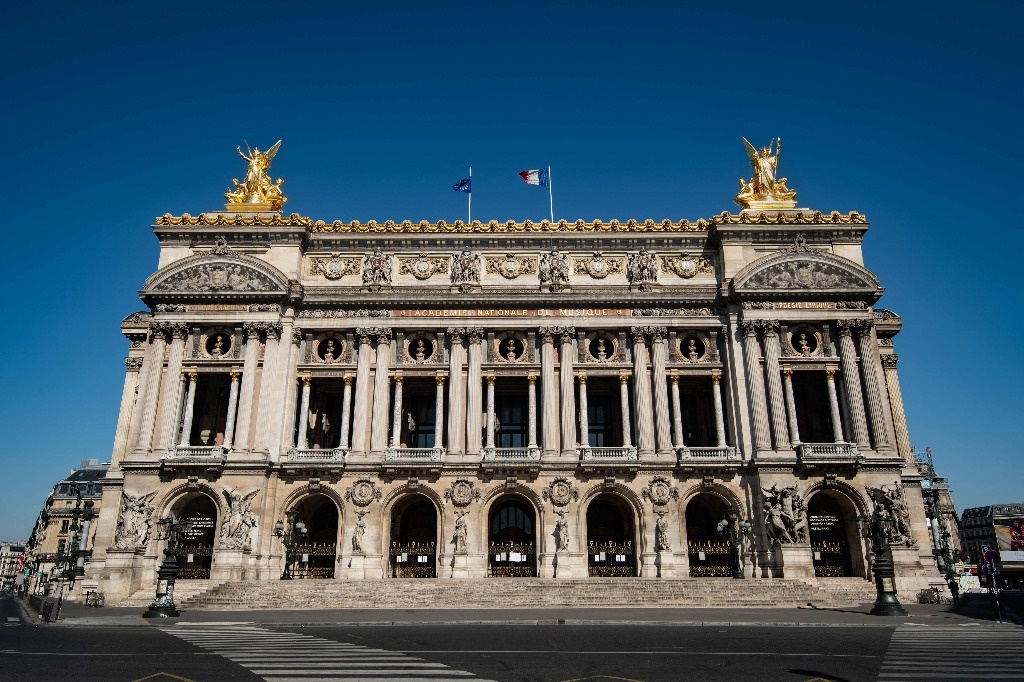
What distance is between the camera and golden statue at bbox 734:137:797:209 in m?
48.7

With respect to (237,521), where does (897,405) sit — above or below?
above

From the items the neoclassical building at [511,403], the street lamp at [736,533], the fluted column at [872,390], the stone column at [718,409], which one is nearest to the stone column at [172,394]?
the neoclassical building at [511,403]

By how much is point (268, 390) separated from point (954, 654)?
36.0 m

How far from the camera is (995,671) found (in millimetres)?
14539

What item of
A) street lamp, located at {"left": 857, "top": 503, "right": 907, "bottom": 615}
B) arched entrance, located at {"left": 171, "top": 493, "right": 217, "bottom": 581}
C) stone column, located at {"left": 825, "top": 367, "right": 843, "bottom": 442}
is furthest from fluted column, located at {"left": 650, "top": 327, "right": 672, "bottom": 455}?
arched entrance, located at {"left": 171, "top": 493, "right": 217, "bottom": 581}

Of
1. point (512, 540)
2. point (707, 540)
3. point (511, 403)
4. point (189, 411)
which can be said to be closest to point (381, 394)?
point (511, 403)

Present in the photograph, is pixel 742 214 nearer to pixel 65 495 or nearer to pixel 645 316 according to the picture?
pixel 645 316

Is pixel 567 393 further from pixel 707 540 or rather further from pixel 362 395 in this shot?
pixel 707 540

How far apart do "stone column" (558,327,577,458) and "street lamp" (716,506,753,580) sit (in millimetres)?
9111

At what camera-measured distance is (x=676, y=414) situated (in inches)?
1715

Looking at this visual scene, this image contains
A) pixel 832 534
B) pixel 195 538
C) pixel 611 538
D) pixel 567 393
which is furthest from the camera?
pixel 611 538

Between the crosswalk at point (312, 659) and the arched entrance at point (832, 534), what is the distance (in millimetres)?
30547

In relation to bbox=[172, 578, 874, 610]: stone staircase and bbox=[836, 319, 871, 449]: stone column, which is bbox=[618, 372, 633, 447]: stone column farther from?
bbox=[836, 319, 871, 449]: stone column

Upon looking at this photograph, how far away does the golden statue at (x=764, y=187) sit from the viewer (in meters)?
48.7
